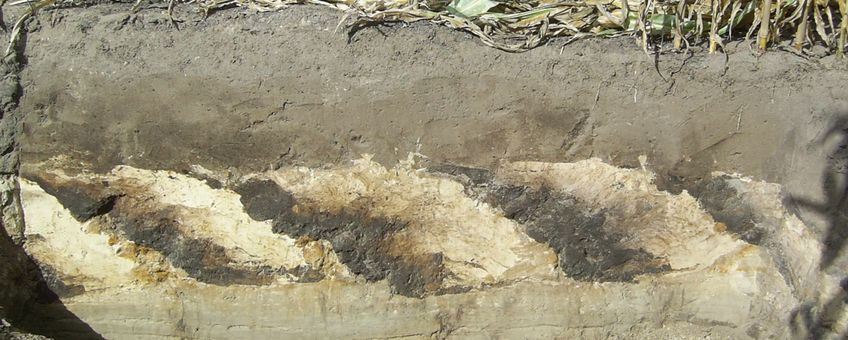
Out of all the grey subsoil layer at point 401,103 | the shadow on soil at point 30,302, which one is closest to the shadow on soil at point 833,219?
the grey subsoil layer at point 401,103

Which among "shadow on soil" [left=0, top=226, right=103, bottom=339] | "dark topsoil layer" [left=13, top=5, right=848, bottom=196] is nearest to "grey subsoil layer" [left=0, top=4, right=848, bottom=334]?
"dark topsoil layer" [left=13, top=5, right=848, bottom=196]

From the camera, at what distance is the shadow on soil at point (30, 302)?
3172 millimetres

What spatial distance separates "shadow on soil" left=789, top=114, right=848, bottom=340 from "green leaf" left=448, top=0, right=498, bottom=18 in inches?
51.3

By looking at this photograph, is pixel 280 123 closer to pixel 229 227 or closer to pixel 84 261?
pixel 229 227

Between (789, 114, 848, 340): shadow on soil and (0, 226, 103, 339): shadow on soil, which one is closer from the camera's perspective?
(789, 114, 848, 340): shadow on soil

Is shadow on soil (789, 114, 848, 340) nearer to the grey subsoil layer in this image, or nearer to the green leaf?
the grey subsoil layer

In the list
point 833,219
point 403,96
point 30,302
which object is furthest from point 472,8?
point 30,302

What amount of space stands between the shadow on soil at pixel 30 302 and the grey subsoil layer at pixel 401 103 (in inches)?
20.4

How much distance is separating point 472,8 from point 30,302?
85.7 inches

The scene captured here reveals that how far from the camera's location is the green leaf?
2.88 metres

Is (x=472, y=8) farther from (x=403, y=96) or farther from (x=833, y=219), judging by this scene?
(x=833, y=219)

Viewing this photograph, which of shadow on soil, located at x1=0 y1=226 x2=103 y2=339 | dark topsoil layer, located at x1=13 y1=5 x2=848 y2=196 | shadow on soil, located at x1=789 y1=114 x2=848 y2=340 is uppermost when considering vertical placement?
dark topsoil layer, located at x1=13 y1=5 x2=848 y2=196

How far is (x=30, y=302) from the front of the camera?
3250 mm

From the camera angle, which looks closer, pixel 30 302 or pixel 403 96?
pixel 403 96
